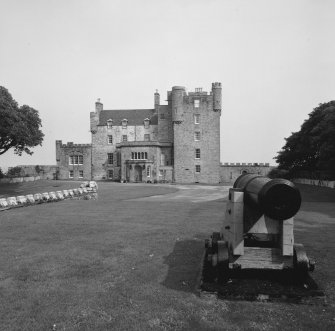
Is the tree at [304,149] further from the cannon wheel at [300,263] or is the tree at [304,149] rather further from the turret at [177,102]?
the cannon wheel at [300,263]

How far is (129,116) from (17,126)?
120 feet

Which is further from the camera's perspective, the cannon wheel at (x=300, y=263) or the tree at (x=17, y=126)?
the tree at (x=17, y=126)

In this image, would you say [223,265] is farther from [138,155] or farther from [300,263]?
[138,155]

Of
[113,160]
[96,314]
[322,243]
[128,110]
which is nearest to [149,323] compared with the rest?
[96,314]

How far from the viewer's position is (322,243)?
10297 mm

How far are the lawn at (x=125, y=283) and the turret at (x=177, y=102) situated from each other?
4760cm

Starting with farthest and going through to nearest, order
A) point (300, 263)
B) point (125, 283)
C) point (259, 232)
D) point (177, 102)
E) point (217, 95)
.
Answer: point (177, 102), point (217, 95), point (125, 283), point (259, 232), point (300, 263)

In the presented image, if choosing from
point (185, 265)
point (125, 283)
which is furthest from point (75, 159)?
point (125, 283)

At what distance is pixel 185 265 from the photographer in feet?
26.6

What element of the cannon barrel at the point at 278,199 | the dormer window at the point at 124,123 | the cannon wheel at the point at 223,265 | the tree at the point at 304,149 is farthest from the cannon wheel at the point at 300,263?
the dormer window at the point at 124,123

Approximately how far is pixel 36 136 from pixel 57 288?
31.9 metres

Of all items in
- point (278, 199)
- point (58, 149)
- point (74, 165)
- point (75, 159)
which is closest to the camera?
point (278, 199)

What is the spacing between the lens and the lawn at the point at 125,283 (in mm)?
5188

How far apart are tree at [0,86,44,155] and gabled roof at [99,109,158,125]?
29.6 metres
